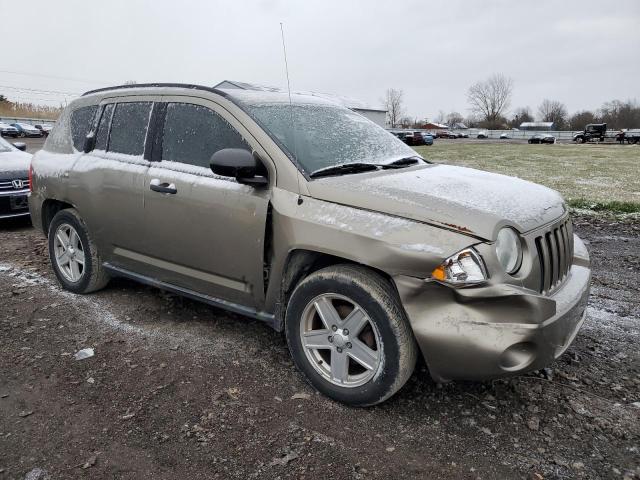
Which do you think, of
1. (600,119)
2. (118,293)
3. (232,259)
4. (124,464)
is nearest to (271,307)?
(232,259)

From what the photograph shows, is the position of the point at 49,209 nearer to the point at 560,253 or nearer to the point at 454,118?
the point at 560,253

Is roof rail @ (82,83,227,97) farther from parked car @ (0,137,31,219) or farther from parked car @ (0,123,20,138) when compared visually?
parked car @ (0,123,20,138)

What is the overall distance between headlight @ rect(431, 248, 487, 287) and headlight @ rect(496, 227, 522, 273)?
123 mm

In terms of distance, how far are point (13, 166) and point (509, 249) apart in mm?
7462

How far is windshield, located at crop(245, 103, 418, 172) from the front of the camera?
3.25 m

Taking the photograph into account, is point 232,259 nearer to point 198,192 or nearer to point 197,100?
point 198,192

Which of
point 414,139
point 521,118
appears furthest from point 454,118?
point 414,139

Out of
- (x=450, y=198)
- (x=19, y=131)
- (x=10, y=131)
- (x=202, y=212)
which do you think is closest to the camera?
(x=450, y=198)

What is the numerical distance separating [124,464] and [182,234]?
1.54 metres

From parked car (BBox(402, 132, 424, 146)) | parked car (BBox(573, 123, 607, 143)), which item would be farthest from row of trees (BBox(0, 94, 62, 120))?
parked car (BBox(573, 123, 607, 143))

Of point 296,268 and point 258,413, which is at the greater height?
point 296,268

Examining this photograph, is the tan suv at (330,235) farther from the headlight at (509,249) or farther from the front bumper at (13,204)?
the front bumper at (13,204)

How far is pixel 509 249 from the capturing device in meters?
2.60

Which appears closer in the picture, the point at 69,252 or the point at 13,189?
the point at 69,252
